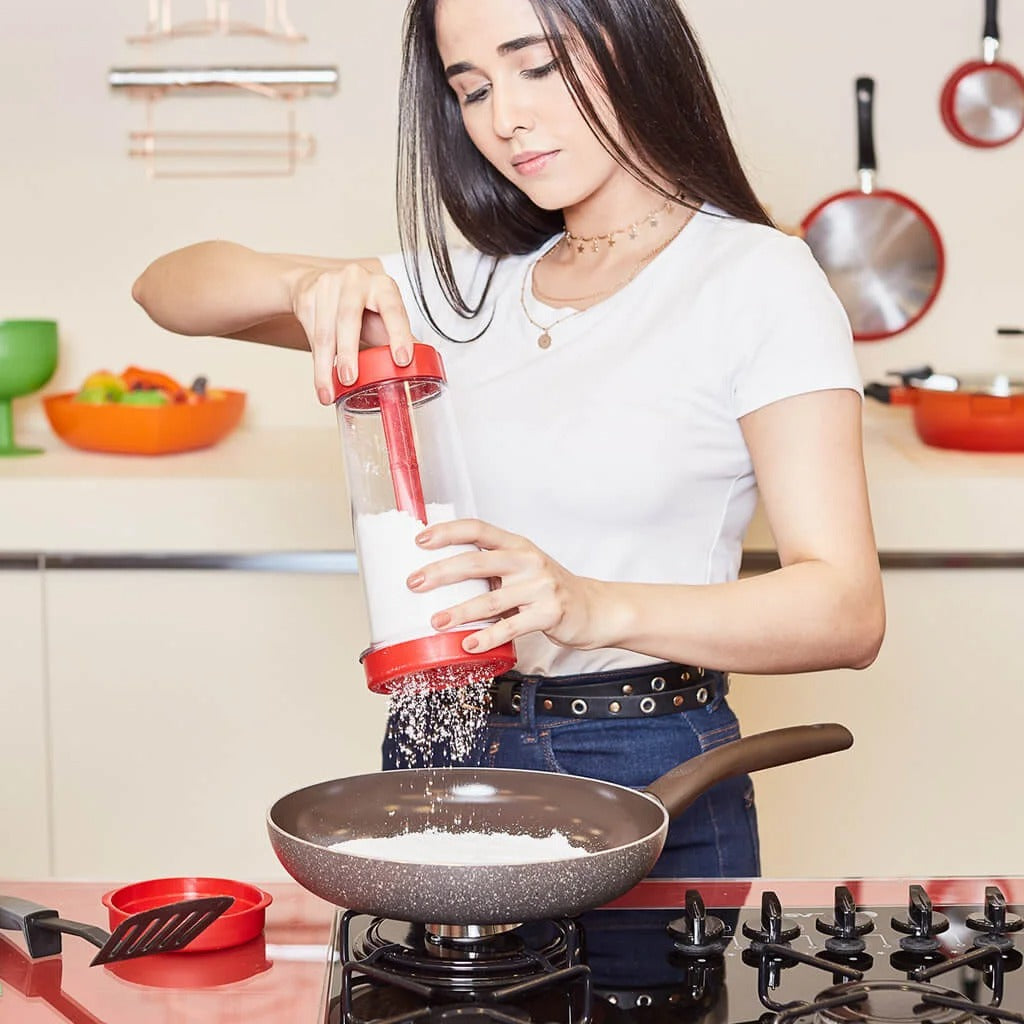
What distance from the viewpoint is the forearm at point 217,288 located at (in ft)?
4.19

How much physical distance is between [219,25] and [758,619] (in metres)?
1.89

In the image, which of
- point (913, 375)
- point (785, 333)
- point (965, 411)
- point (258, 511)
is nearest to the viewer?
point (785, 333)

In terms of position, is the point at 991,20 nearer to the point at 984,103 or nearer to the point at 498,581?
the point at 984,103

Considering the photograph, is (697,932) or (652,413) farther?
(652,413)

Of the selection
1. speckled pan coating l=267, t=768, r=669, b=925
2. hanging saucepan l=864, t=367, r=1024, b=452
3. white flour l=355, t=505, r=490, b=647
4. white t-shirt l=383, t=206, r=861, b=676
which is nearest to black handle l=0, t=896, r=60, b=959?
speckled pan coating l=267, t=768, r=669, b=925

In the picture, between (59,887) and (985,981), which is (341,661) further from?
(985,981)

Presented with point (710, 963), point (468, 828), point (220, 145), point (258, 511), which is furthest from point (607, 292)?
point (220, 145)

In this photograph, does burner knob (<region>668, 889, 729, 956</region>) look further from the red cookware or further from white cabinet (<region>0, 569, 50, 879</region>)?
white cabinet (<region>0, 569, 50, 879</region>)

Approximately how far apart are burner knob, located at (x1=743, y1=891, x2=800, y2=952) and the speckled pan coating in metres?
0.08

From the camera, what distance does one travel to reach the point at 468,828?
3.21 ft

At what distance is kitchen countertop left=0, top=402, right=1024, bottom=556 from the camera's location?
215 cm

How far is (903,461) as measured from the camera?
2.30 meters

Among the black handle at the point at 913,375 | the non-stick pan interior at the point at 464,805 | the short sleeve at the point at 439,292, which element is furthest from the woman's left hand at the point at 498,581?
the black handle at the point at 913,375

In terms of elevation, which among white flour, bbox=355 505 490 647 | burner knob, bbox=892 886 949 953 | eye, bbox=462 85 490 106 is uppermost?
eye, bbox=462 85 490 106
